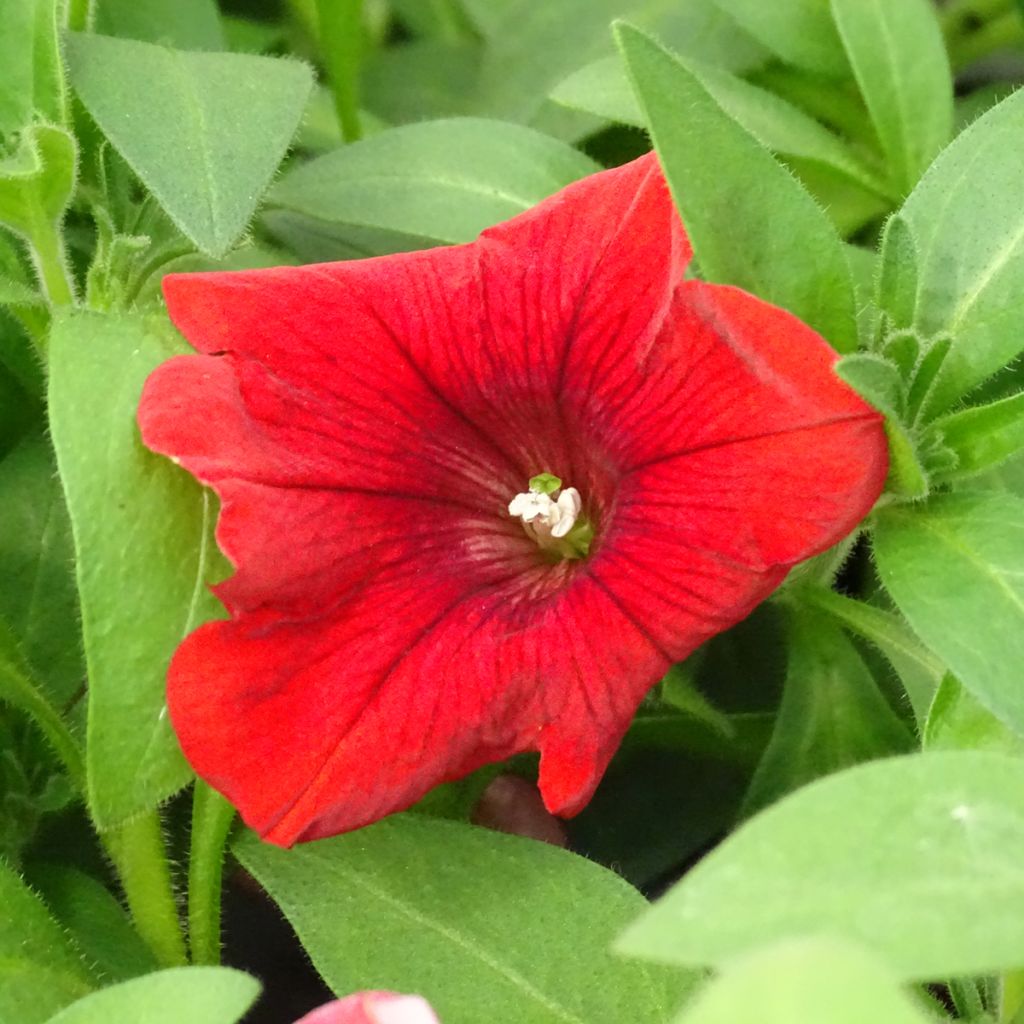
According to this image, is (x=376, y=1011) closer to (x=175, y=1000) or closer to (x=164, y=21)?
(x=175, y=1000)

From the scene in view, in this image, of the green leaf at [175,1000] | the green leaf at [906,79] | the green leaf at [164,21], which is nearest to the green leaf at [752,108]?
the green leaf at [906,79]

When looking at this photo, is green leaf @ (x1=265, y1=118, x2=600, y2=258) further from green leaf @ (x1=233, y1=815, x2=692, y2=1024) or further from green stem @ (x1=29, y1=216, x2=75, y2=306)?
green leaf @ (x1=233, y1=815, x2=692, y2=1024)

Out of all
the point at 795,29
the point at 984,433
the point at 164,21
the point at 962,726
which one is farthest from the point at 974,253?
the point at 164,21

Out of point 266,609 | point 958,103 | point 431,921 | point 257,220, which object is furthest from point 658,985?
point 958,103

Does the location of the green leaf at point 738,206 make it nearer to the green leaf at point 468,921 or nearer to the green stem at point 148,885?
the green leaf at point 468,921

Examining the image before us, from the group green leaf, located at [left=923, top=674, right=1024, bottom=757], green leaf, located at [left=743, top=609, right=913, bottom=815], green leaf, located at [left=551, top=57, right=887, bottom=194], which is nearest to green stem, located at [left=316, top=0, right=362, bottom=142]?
green leaf, located at [left=551, top=57, right=887, bottom=194]

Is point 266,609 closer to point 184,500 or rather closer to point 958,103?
point 184,500
